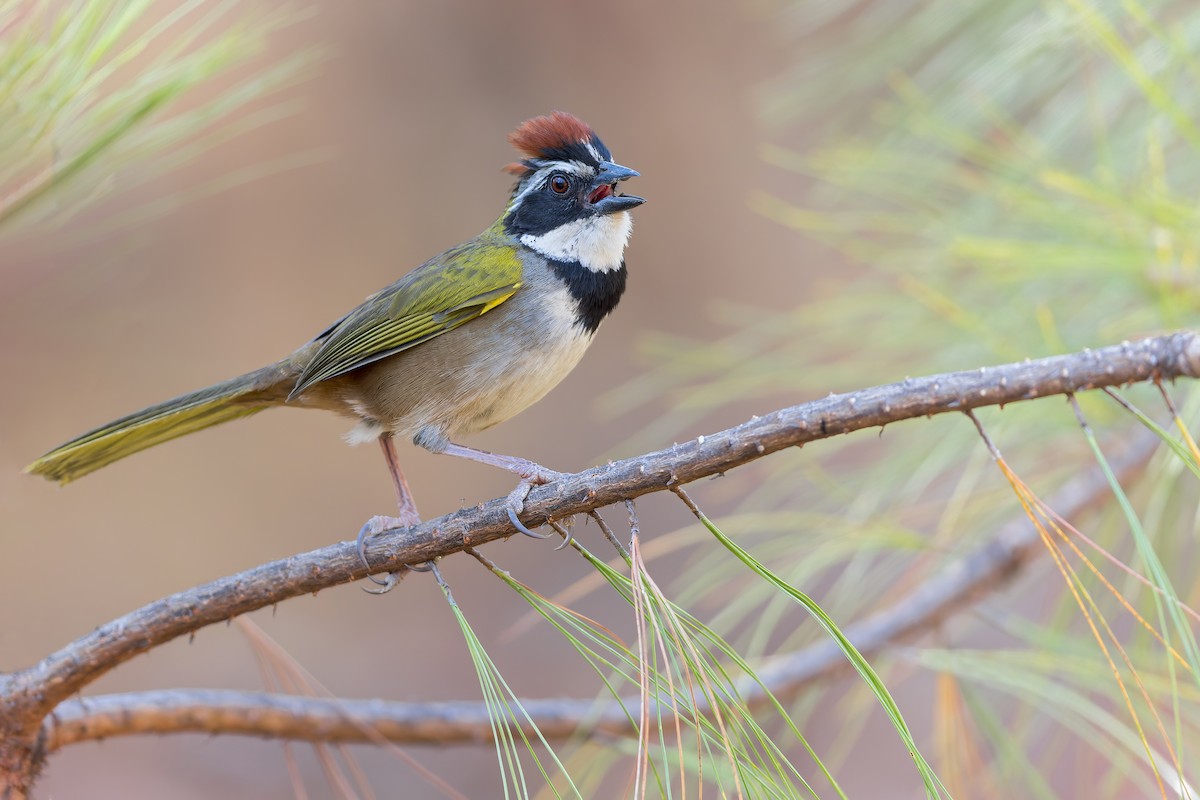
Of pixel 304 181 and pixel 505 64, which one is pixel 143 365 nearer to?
pixel 304 181

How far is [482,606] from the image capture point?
5.62m

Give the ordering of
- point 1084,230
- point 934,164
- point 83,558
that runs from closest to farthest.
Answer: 1. point 1084,230
2. point 934,164
3. point 83,558

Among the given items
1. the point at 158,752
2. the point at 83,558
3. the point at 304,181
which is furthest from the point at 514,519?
the point at 304,181

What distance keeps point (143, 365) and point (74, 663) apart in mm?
3525

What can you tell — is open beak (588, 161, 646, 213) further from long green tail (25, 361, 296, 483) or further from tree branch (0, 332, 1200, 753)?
tree branch (0, 332, 1200, 753)

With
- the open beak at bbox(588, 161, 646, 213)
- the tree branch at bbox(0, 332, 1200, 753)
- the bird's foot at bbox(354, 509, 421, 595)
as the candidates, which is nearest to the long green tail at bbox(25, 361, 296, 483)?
the tree branch at bbox(0, 332, 1200, 753)

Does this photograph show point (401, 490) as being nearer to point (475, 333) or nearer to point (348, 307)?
point (475, 333)

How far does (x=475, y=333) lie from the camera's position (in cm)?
267

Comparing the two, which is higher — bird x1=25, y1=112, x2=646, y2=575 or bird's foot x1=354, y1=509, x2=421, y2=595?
bird x1=25, y1=112, x2=646, y2=575

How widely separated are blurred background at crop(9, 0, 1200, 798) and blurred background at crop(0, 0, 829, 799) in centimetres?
2

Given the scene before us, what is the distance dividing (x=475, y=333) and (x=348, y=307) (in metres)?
3.10

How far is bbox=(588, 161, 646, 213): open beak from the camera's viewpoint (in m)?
2.72

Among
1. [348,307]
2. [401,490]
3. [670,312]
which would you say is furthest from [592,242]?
[670,312]

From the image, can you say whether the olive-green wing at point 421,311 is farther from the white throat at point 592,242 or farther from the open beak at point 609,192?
the open beak at point 609,192
